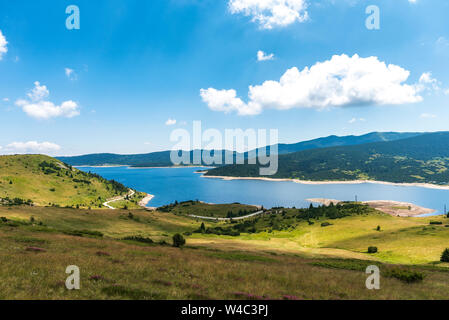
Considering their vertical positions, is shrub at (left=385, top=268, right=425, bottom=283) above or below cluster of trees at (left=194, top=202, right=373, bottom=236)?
above

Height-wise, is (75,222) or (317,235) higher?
(75,222)

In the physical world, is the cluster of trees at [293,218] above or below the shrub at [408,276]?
below

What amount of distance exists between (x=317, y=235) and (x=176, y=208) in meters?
126

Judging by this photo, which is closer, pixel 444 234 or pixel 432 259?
pixel 432 259

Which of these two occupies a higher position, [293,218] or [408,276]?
[408,276]

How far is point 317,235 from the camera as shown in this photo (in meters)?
91.2

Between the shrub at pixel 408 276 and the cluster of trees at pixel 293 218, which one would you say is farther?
the cluster of trees at pixel 293 218

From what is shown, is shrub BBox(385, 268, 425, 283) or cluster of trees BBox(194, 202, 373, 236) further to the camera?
cluster of trees BBox(194, 202, 373, 236)

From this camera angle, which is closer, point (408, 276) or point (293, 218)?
point (408, 276)
